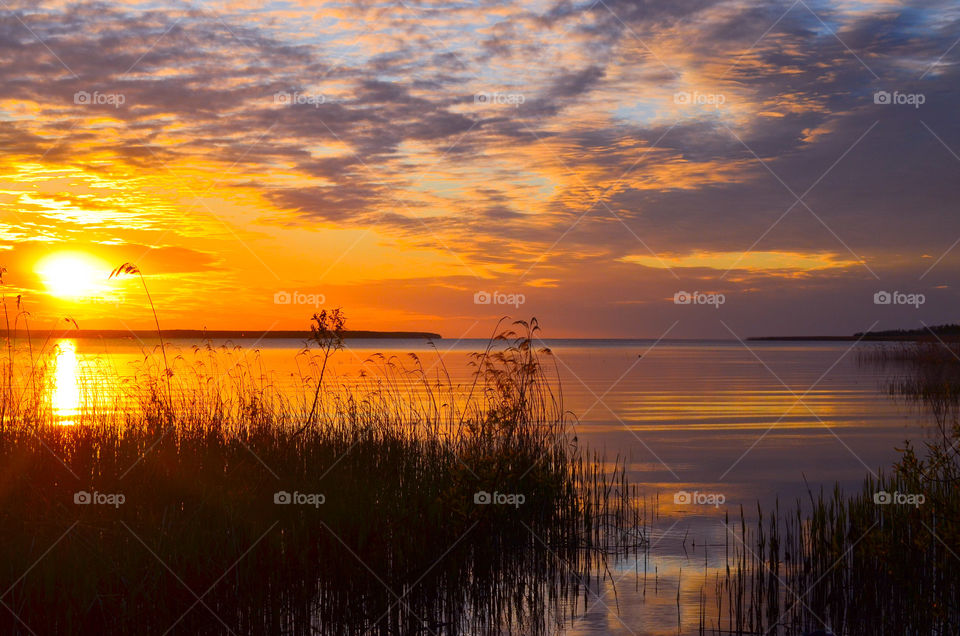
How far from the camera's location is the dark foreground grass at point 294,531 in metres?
6.79

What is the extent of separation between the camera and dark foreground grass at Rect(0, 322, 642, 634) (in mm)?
6789

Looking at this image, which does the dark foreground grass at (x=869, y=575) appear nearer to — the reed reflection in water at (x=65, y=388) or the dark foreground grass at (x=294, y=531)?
the dark foreground grass at (x=294, y=531)

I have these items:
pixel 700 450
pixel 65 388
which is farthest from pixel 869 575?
pixel 65 388

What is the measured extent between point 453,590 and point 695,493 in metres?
6.90

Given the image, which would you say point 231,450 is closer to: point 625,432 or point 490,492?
point 490,492

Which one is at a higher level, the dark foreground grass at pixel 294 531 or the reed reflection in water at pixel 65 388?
the reed reflection in water at pixel 65 388

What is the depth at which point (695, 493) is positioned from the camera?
13.5m

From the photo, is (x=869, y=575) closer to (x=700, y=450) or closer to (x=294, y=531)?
(x=294, y=531)

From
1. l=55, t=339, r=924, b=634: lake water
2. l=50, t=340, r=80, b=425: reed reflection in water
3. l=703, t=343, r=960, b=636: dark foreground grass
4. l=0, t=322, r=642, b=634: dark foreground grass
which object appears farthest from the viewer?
l=50, t=340, r=80, b=425: reed reflection in water

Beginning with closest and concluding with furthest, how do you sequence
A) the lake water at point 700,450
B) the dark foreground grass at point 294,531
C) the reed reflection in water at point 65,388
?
the dark foreground grass at point 294,531 → the lake water at point 700,450 → the reed reflection in water at point 65,388

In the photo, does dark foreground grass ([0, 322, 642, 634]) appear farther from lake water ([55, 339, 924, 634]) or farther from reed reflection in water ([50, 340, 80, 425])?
reed reflection in water ([50, 340, 80, 425])

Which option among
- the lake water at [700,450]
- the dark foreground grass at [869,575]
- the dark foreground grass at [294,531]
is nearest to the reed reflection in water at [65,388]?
the lake water at [700,450]

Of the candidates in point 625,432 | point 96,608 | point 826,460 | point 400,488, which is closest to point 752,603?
point 400,488

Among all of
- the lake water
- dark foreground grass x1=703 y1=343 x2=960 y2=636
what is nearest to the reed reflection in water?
the lake water
